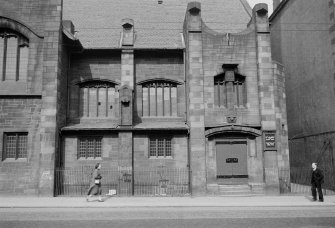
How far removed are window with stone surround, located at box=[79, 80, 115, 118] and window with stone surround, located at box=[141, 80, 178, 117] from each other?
7.44 feet

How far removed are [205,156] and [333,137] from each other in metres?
8.17

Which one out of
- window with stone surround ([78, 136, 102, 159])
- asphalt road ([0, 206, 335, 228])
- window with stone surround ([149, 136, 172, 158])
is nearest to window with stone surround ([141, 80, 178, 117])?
window with stone surround ([149, 136, 172, 158])

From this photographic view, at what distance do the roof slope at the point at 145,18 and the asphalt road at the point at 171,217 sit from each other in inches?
479

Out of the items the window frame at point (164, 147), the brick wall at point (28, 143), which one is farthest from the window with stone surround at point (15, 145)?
the window frame at point (164, 147)

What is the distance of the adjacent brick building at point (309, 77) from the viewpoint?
20672 mm

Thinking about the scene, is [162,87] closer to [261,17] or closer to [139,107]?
[139,107]

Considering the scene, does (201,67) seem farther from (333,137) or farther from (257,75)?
(333,137)

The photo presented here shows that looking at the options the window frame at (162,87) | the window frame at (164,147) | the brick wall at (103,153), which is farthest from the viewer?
the window frame at (162,87)

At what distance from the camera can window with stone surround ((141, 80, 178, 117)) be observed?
2202 centimetres

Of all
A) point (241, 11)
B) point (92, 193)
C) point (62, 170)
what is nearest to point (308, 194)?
point (92, 193)

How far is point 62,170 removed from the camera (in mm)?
19047

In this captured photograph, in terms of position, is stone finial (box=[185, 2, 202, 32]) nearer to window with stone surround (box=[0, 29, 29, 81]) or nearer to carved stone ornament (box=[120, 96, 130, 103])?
carved stone ornament (box=[120, 96, 130, 103])

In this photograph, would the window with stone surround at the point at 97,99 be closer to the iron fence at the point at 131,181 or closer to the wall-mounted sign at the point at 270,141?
the iron fence at the point at 131,181

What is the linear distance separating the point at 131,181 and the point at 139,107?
5133 millimetres
